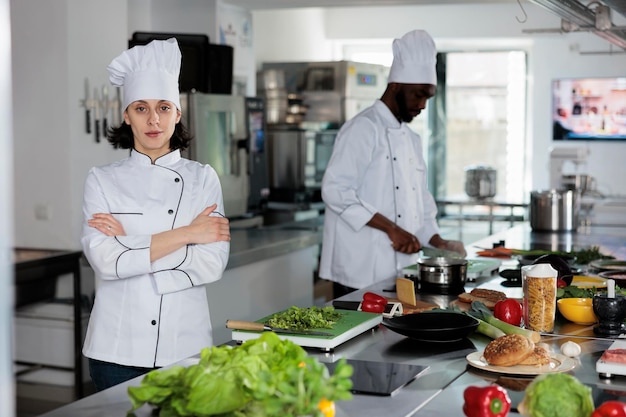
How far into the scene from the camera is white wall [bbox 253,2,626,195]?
10219 millimetres

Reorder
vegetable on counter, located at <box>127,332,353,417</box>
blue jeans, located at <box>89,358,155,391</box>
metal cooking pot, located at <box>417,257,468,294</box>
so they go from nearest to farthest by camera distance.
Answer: vegetable on counter, located at <box>127,332,353,417</box>, blue jeans, located at <box>89,358,155,391</box>, metal cooking pot, located at <box>417,257,468,294</box>

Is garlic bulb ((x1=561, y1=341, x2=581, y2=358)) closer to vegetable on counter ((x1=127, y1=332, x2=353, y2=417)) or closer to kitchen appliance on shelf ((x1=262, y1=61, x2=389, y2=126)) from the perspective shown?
vegetable on counter ((x1=127, y1=332, x2=353, y2=417))

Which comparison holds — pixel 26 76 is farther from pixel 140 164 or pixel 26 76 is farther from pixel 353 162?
pixel 140 164

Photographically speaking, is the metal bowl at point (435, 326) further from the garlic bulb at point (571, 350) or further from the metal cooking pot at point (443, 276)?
the metal cooking pot at point (443, 276)

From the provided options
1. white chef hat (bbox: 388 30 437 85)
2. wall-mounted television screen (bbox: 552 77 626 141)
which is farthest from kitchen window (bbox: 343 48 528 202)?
white chef hat (bbox: 388 30 437 85)

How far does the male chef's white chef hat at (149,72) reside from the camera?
2701mm

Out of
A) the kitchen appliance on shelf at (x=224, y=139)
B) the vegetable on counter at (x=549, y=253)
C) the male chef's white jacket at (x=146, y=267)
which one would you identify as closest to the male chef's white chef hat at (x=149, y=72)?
the male chef's white jacket at (x=146, y=267)

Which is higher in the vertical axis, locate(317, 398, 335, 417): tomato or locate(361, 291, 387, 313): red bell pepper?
locate(317, 398, 335, 417): tomato

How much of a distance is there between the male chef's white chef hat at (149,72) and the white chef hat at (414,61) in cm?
143

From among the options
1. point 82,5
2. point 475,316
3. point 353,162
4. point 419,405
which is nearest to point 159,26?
point 82,5

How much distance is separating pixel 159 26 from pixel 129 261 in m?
4.85

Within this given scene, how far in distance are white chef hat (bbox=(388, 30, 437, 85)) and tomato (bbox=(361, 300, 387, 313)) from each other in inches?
63.4

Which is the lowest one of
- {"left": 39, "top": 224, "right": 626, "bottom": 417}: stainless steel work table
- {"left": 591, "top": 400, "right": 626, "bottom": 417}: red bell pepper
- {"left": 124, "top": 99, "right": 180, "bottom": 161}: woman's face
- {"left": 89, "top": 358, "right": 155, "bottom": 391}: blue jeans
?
{"left": 89, "top": 358, "right": 155, "bottom": 391}: blue jeans

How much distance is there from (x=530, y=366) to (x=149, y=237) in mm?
1177
